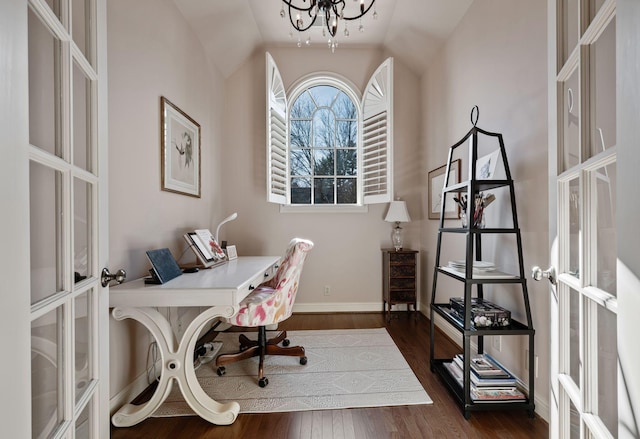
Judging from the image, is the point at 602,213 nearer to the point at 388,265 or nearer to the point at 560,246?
the point at 560,246

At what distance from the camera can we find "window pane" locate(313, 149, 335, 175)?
12.9 ft

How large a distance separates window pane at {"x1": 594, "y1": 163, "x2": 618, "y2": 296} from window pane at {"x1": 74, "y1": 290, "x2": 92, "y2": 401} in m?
1.39

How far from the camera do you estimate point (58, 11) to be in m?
0.82

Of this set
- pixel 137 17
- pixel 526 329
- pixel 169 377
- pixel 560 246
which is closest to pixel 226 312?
pixel 169 377

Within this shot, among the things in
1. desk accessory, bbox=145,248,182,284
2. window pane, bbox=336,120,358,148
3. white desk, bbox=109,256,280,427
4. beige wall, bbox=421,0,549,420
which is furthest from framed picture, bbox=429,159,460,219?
desk accessory, bbox=145,248,182,284

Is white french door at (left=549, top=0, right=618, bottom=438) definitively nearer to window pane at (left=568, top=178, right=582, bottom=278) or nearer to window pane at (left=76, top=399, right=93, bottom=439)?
window pane at (left=568, top=178, right=582, bottom=278)

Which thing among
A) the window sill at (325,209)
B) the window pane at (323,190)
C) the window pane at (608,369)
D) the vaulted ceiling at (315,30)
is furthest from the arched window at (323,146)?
the window pane at (608,369)

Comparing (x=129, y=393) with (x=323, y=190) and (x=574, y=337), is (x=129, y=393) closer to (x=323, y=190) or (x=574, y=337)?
(x=574, y=337)

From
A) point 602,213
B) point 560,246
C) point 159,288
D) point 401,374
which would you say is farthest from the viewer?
point 401,374

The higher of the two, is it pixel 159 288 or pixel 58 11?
pixel 58 11

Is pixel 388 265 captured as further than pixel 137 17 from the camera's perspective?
Yes

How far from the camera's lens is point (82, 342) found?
3.08 ft

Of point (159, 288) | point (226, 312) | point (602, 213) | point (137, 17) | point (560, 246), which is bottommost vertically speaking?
point (226, 312)

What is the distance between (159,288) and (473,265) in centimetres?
184
